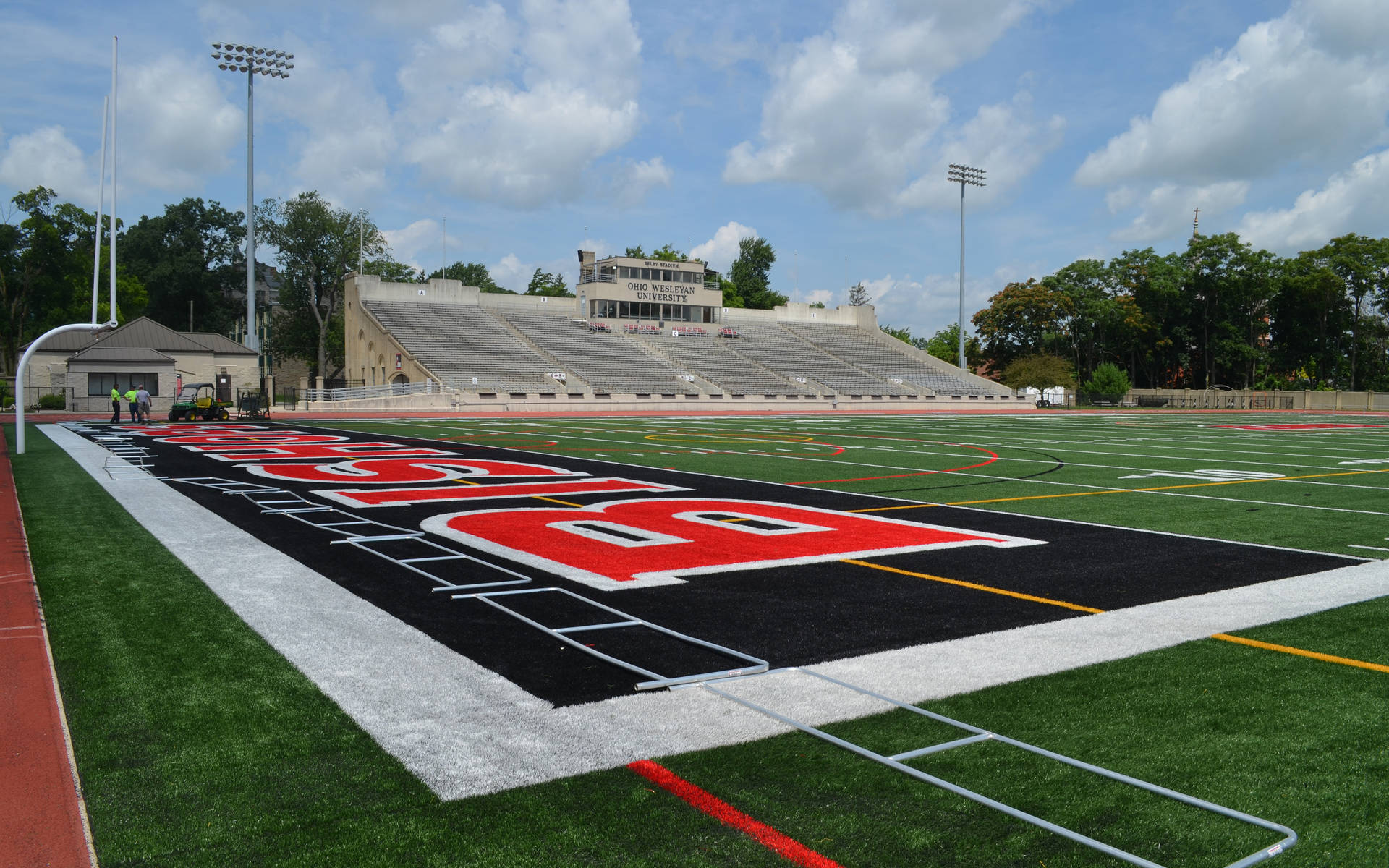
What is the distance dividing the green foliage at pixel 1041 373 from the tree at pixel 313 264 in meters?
53.9

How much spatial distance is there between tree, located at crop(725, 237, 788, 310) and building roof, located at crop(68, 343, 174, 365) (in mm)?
69599

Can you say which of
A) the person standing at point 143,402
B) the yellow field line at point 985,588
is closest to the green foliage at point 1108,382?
the person standing at point 143,402

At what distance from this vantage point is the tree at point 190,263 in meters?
86.0

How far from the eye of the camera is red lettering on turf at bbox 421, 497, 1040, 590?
7.89 meters

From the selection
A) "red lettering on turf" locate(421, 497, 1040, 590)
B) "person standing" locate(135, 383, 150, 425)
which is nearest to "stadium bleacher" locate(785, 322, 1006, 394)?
"person standing" locate(135, 383, 150, 425)

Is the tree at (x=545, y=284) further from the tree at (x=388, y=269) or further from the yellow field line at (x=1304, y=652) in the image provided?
the yellow field line at (x=1304, y=652)

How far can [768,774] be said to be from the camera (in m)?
3.76

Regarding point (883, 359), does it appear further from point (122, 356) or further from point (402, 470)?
point (402, 470)

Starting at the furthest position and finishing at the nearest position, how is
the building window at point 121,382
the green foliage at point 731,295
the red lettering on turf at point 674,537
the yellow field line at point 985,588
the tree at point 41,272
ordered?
the green foliage at point 731,295
the tree at point 41,272
the building window at point 121,382
the red lettering on turf at point 674,537
the yellow field line at point 985,588

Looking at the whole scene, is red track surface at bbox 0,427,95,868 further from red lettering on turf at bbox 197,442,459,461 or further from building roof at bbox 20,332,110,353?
building roof at bbox 20,332,110,353

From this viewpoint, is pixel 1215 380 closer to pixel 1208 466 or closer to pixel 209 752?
pixel 1208 466

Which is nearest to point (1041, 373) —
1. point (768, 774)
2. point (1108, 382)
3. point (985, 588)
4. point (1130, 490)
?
point (1108, 382)

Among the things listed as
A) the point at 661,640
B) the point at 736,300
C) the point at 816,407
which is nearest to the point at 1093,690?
the point at 661,640

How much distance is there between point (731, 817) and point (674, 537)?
589 centimetres
